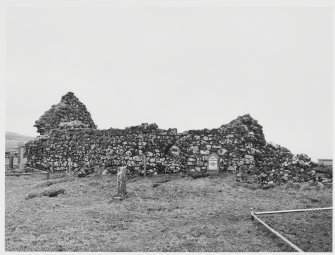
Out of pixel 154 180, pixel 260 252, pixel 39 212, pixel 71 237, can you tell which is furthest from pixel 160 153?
pixel 260 252

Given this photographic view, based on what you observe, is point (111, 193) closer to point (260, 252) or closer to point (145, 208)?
point (145, 208)

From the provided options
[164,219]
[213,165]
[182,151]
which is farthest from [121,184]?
[213,165]

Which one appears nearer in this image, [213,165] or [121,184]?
[121,184]

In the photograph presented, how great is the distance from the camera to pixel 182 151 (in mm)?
13227

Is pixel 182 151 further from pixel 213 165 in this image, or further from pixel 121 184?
pixel 121 184

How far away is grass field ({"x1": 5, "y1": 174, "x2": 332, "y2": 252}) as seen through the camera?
5984 millimetres

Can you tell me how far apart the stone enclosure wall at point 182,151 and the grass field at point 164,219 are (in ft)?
3.27

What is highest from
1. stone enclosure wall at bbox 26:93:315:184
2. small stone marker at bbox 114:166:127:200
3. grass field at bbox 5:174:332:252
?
stone enclosure wall at bbox 26:93:315:184

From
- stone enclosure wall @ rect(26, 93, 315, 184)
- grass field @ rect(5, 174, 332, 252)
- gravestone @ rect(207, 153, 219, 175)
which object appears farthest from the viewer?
gravestone @ rect(207, 153, 219, 175)

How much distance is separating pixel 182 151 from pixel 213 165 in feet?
4.88

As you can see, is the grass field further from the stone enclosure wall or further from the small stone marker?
the stone enclosure wall

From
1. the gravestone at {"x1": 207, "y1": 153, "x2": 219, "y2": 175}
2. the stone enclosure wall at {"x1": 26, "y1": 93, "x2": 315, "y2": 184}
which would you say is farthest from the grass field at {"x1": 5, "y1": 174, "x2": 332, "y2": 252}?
the stone enclosure wall at {"x1": 26, "y1": 93, "x2": 315, "y2": 184}

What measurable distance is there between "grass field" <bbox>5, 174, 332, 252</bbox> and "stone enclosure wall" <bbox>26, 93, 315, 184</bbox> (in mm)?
995

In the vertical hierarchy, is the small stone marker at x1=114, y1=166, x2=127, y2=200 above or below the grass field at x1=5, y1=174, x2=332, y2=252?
above
